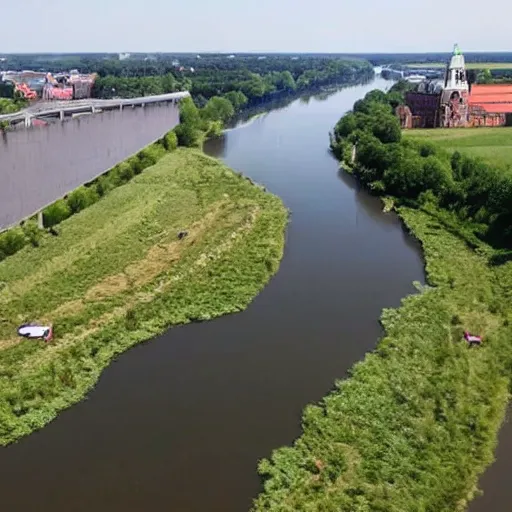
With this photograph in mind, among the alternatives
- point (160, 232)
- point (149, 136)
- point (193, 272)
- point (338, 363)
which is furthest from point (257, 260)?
point (149, 136)

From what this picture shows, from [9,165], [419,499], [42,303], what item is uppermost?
[9,165]

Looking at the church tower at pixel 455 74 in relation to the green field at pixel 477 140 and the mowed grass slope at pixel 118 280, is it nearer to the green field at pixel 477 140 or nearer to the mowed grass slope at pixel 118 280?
the green field at pixel 477 140

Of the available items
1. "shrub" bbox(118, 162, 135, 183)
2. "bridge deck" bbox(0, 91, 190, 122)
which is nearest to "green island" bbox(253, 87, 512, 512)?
"shrub" bbox(118, 162, 135, 183)

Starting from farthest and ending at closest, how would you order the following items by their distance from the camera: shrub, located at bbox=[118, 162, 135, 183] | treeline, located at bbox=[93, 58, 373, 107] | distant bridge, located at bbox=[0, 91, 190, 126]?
1. treeline, located at bbox=[93, 58, 373, 107]
2. shrub, located at bbox=[118, 162, 135, 183]
3. distant bridge, located at bbox=[0, 91, 190, 126]

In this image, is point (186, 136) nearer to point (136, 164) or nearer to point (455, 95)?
point (136, 164)

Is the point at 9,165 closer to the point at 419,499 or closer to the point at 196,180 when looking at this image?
the point at 196,180

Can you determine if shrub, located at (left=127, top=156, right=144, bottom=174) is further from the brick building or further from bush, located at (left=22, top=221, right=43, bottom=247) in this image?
the brick building
